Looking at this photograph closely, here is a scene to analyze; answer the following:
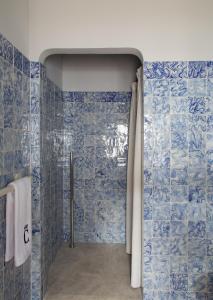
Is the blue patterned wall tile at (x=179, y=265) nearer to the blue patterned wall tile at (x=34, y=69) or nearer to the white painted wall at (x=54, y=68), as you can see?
the blue patterned wall tile at (x=34, y=69)

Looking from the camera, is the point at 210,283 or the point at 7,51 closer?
the point at 7,51

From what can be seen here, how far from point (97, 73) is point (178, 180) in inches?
69.5

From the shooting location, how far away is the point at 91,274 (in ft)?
8.40

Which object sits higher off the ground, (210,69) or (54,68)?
(54,68)

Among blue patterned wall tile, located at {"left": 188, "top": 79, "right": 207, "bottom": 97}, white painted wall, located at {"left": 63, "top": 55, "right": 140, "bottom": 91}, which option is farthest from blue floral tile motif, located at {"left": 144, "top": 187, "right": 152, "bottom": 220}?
white painted wall, located at {"left": 63, "top": 55, "right": 140, "bottom": 91}

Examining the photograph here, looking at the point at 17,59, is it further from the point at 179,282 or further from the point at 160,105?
the point at 179,282

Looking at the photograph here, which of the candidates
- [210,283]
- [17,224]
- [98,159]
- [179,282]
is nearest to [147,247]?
[179,282]

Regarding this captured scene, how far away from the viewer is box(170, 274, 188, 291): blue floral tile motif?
6.64ft

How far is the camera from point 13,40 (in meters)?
1.70

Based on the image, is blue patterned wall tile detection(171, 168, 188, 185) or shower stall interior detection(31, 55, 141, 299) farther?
shower stall interior detection(31, 55, 141, 299)

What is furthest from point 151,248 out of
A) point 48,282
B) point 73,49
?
point 73,49

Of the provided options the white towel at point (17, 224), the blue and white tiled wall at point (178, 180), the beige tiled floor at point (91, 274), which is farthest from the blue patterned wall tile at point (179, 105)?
the beige tiled floor at point (91, 274)

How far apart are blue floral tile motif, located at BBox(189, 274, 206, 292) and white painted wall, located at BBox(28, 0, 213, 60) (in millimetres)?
1559

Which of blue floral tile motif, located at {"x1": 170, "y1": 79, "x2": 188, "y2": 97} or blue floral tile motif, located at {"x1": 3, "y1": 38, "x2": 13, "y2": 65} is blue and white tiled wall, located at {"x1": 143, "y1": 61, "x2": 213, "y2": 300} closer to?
blue floral tile motif, located at {"x1": 170, "y1": 79, "x2": 188, "y2": 97}
